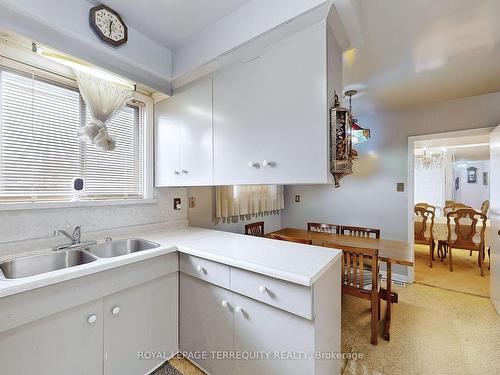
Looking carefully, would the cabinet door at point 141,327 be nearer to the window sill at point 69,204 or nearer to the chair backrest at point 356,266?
the window sill at point 69,204

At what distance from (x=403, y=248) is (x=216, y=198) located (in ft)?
6.81

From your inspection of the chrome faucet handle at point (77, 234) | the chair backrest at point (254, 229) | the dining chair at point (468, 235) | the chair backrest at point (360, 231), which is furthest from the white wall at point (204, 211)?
the dining chair at point (468, 235)

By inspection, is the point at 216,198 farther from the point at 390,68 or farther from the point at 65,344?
the point at 390,68

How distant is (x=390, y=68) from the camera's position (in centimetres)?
211

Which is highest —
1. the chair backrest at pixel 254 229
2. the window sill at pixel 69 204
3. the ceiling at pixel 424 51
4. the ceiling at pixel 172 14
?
the ceiling at pixel 172 14

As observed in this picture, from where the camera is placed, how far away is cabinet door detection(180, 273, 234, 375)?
145 cm

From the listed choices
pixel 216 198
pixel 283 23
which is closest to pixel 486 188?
pixel 216 198

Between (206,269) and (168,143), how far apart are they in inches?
47.4

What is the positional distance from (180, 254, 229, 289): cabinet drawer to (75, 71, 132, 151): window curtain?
1.09 meters

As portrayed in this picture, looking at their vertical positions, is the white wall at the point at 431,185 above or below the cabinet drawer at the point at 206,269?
above

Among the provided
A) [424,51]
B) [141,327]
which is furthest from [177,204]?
[424,51]

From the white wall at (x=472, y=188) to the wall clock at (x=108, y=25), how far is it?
29.3 feet

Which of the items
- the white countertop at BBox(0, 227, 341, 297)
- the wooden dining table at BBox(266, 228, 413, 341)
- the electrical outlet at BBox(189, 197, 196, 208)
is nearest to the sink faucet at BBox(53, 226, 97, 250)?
the white countertop at BBox(0, 227, 341, 297)

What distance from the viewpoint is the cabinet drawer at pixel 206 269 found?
1426 millimetres
